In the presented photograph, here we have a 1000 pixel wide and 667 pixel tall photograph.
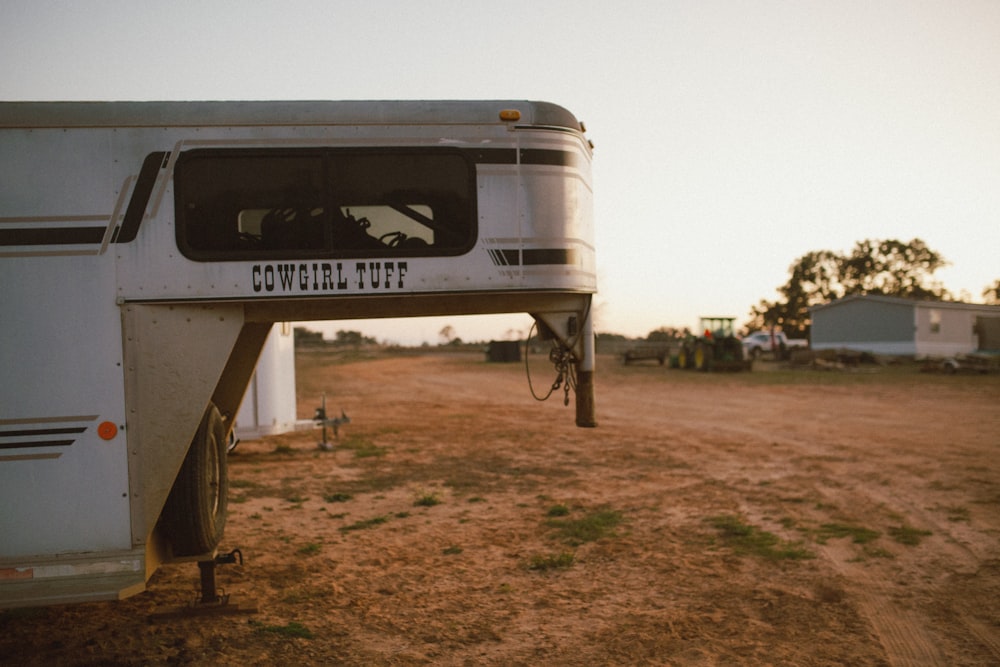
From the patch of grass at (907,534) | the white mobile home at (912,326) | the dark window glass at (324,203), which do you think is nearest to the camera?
the dark window glass at (324,203)

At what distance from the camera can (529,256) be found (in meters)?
4.52

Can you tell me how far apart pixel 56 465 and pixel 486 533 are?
13.0 feet

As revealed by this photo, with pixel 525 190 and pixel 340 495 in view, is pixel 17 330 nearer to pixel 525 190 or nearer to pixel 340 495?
pixel 525 190

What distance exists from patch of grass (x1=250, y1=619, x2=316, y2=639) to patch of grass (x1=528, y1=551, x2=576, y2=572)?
1.94 m

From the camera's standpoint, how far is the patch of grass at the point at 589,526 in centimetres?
673

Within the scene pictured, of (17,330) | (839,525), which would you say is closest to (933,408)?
(839,525)

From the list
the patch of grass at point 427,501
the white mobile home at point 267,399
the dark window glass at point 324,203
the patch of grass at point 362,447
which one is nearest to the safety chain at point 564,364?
the dark window glass at point 324,203

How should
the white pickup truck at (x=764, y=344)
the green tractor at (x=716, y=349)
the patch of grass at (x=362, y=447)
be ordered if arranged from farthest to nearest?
the white pickup truck at (x=764, y=344) → the green tractor at (x=716, y=349) → the patch of grass at (x=362, y=447)

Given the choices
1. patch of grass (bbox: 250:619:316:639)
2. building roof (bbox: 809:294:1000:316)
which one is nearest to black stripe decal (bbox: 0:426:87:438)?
patch of grass (bbox: 250:619:316:639)

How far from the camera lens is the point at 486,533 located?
275 inches

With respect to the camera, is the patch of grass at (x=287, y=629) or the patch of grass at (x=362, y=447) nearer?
the patch of grass at (x=287, y=629)

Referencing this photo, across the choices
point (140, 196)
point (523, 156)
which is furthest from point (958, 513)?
point (140, 196)

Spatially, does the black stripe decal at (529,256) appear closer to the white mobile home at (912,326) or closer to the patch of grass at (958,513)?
the patch of grass at (958,513)

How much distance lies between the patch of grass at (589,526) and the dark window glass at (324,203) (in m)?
3.47
